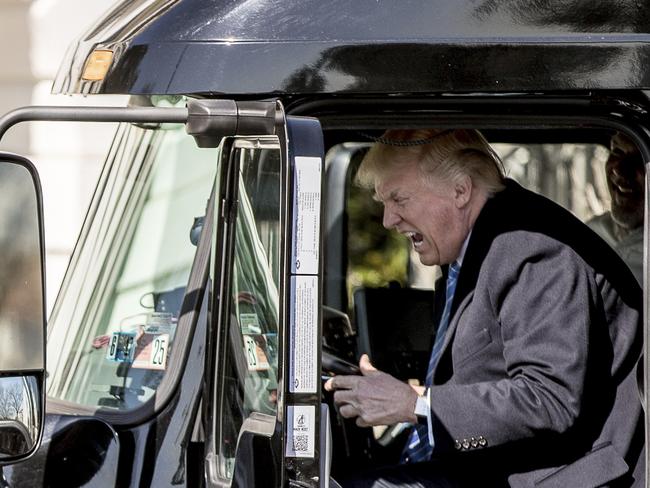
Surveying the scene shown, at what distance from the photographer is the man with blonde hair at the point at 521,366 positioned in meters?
2.44

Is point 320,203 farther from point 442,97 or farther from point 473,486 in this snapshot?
point 473,486

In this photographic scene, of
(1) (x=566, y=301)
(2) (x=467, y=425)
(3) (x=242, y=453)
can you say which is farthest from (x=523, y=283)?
(3) (x=242, y=453)

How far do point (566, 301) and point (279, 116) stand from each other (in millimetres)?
829

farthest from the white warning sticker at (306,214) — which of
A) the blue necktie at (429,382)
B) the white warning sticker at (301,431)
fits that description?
the blue necktie at (429,382)

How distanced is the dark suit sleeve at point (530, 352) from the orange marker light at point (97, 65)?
89 cm

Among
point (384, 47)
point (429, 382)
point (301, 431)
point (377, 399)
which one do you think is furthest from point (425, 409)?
point (384, 47)

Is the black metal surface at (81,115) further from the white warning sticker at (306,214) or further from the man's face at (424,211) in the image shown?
the man's face at (424,211)

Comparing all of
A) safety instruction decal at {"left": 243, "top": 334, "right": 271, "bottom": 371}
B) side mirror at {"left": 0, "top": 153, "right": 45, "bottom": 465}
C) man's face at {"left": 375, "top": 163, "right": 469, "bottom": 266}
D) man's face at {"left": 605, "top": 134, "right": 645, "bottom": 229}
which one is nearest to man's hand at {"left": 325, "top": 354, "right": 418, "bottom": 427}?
safety instruction decal at {"left": 243, "top": 334, "right": 271, "bottom": 371}

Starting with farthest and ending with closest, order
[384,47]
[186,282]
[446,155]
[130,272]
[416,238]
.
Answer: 1. [416,238]
2. [446,155]
3. [130,272]
4. [186,282]
5. [384,47]

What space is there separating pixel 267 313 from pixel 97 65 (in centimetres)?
53

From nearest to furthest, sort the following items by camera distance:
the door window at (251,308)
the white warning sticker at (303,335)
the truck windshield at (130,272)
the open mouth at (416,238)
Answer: the white warning sticker at (303,335) → the door window at (251,308) → the truck windshield at (130,272) → the open mouth at (416,238)

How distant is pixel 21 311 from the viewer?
1910 mm

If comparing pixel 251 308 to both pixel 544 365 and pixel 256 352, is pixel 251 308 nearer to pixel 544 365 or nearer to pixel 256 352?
pixel 256 352

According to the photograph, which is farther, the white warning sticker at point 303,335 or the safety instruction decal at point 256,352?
the safety instruction decal at point 256,352
